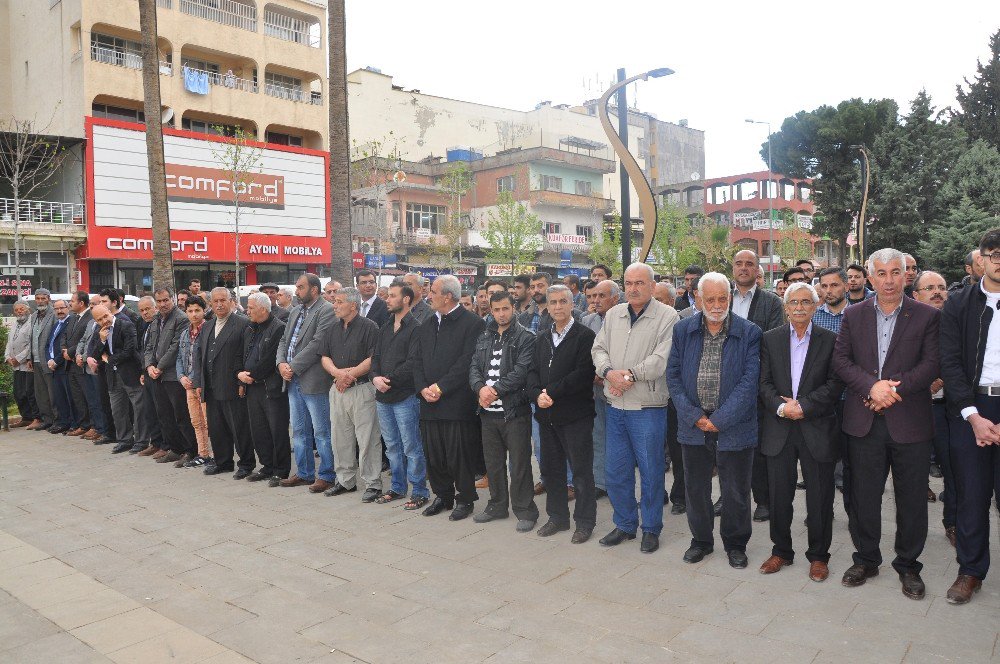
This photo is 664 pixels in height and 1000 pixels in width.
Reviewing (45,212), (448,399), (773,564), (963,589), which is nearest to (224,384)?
(448,399)

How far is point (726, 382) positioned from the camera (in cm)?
528

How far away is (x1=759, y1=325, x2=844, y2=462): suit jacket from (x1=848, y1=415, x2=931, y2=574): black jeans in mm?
199

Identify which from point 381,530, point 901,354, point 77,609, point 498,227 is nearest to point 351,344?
point 381,530

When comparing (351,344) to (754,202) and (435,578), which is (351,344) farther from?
(754,202)

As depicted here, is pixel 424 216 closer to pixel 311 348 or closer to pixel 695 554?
pixel 311 348

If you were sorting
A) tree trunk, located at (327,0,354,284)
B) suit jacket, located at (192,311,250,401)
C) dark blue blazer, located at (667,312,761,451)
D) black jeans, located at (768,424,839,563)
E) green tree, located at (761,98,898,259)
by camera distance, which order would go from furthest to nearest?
green tree, located at (761,98,898,259), tree trunk, located at (327,0,354,284), suit jacket, located at (192,311,250,401), dark blue blazer, located at (667,312,761,451), black jeans, located at (768,424,839,563)

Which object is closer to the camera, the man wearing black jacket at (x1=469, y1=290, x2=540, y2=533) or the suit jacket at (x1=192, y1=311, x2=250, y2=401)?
the man wearing black jacket at (x1=469, y1=290, x2=540, y2=533)

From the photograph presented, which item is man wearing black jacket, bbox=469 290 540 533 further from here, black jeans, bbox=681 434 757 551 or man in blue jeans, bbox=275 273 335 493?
man in blue jeans, bbox=275 273 335 493

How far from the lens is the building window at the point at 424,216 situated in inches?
1848

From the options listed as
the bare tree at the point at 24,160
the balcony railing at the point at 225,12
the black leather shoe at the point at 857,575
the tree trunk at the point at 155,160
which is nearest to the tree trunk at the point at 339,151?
the tree trunk at the point at 155,160

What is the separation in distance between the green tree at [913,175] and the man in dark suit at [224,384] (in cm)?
2763

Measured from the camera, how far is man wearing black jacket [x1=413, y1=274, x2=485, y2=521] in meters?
6.70

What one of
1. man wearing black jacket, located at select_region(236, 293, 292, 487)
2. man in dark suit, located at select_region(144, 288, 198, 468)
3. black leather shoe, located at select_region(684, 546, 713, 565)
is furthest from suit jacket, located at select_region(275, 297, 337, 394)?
black leather shoe, located at select_region(684, 546, 713, 565)

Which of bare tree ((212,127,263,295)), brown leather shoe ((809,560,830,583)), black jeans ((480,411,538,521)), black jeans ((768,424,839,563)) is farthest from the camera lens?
bare tree ((212,127,263,295))
